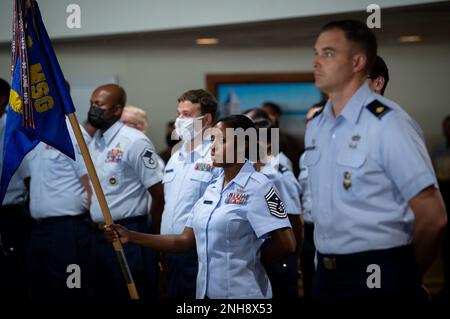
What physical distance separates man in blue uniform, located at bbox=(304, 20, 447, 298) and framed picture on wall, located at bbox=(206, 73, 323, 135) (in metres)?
4.77

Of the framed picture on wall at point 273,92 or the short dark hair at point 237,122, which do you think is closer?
the short dark hair at point 237,122

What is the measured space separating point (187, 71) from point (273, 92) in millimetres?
942

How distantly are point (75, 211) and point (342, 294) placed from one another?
2.41m

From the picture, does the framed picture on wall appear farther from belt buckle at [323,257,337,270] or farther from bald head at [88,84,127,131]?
belt buckle at [323,257,337,270]

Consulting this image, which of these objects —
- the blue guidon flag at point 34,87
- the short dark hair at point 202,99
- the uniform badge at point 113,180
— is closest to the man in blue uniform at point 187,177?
the short dark hair at point 202,99

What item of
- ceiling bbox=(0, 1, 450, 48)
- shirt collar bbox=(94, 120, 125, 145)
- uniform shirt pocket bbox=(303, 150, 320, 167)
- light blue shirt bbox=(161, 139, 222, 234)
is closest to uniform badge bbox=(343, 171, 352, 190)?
uniform shirt pocket bbox=(303, 150, 320, 167)

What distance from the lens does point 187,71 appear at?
24.0ft

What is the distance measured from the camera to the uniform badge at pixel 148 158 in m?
3.96

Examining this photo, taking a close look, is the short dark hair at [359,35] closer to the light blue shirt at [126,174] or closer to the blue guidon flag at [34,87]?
the blue guidon flag at [34,87]

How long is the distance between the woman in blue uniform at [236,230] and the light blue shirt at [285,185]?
105 cm

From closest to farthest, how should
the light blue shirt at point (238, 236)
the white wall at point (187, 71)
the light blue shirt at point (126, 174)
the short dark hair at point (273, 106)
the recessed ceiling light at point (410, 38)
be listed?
the light blue shirt at point (238, 236)
the light blue shirt at point (126, 174)
the recessed ceiling light at point (410, 38)
the short dark hair at point (273, 106)
the white wall at point (187, 71)
